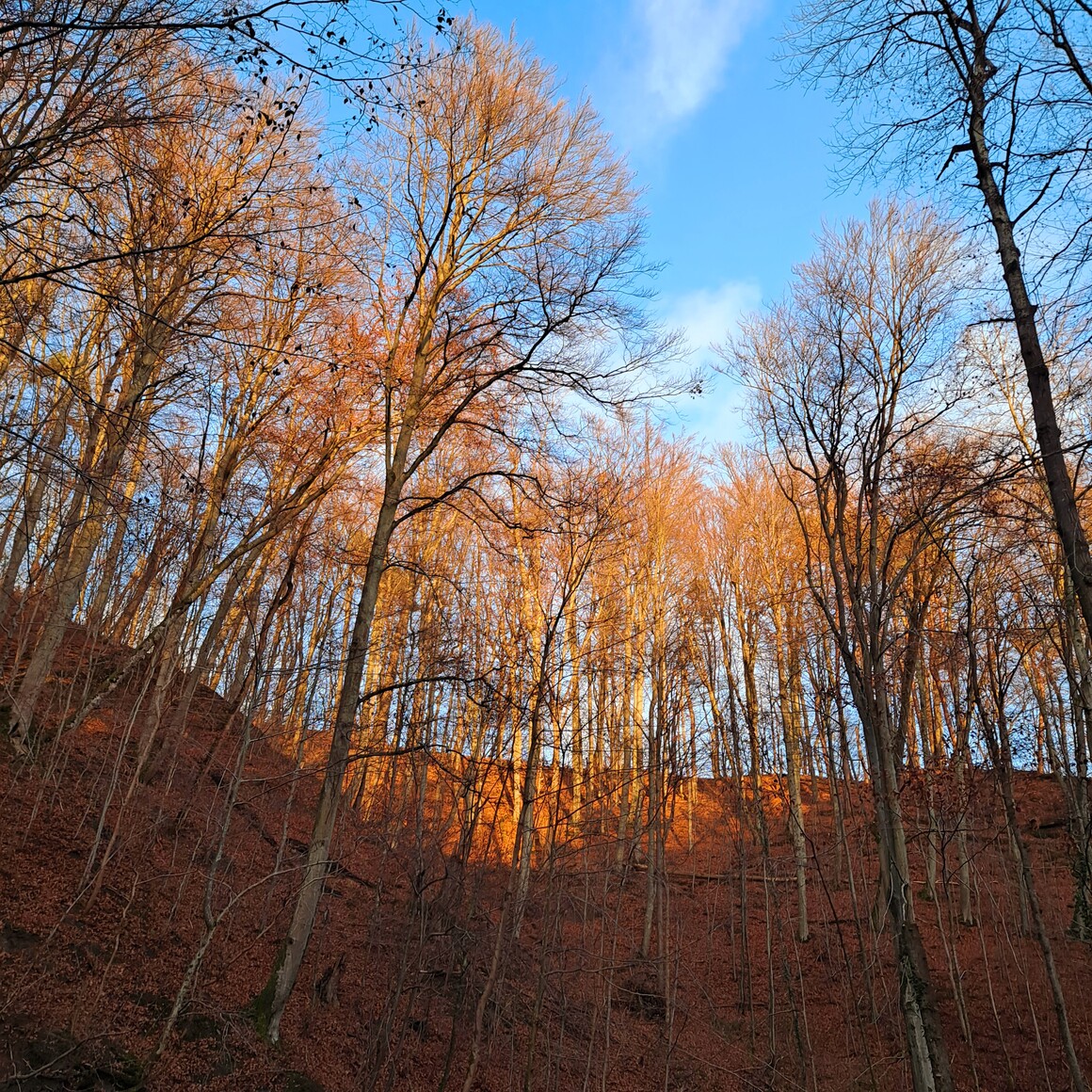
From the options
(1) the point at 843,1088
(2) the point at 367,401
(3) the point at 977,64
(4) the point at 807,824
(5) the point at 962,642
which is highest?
(2) the point at 367,401

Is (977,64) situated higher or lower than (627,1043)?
higher

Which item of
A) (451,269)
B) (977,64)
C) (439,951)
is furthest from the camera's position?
(451,269)

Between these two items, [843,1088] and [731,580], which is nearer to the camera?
[843,1088]

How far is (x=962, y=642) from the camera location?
9.90m

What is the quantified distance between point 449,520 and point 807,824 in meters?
13.2

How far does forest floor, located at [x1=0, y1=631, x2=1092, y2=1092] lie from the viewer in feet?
18.1

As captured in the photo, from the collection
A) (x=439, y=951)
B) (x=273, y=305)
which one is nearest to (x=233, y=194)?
(x=273, y=305)

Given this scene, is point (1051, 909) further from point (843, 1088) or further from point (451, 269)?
point (451, 269)

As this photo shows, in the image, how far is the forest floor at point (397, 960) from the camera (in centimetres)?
553

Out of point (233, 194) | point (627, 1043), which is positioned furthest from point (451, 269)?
point (627, 1043)

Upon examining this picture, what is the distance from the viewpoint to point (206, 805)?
10.6 meters

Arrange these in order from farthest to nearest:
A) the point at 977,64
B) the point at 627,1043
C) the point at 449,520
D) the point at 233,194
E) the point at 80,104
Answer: the point at 449,520 → the point at 627,1043 → the point at 233,194 → the point at 977,64 → the point at 80,104

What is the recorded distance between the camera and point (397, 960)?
21.3 feet

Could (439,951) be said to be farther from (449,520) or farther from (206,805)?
(449,520)
